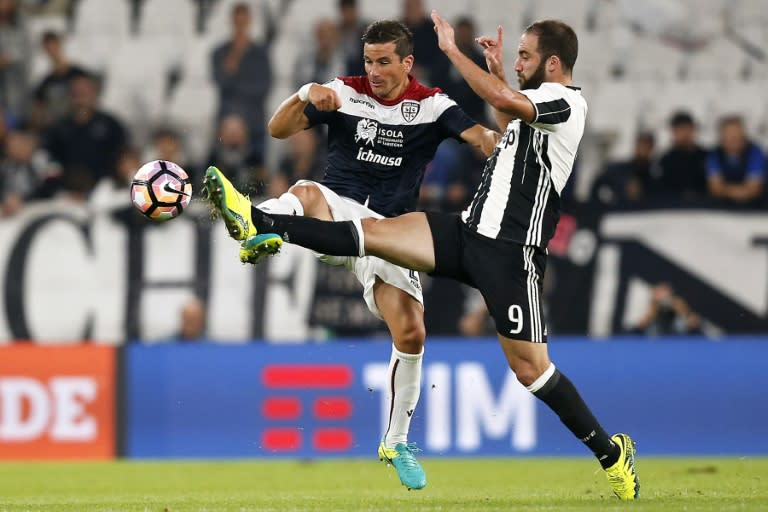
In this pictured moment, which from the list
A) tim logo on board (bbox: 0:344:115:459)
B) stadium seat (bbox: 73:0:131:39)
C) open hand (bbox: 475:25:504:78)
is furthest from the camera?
stadium seat (bbox: 73:0:131:39)

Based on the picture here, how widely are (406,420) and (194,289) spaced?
5.95 metres

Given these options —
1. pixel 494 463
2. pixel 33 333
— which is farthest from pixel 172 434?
pixel 494 463

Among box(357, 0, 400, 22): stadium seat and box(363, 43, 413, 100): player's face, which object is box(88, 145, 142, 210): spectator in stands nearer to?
box(357, 0, 400, 22): stadium seat

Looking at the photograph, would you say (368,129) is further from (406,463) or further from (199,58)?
(199,58)

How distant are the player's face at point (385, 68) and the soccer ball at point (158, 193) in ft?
3.99

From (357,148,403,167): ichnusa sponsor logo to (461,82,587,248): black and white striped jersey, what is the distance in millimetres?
739

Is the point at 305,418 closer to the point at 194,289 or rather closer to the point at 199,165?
the point at 194,289

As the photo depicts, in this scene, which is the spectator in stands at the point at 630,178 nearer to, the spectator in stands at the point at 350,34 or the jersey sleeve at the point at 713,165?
the jersey sleeve at the point at 713,165

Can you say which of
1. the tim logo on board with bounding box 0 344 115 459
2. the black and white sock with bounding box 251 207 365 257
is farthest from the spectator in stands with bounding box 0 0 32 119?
the black and white sock with bounding box 251 207 365 257

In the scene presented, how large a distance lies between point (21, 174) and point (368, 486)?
6455 millimetres

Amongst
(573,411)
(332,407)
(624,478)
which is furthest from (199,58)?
(624,478)

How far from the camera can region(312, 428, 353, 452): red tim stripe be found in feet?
Result: 39.1

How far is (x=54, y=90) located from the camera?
14.3 metres

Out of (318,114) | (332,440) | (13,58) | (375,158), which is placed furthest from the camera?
(13,58)
